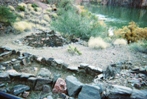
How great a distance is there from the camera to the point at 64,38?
6.31m

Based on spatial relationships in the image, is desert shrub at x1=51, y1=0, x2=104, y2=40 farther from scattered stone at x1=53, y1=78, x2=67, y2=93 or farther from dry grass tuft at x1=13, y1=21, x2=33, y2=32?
scattered stone at x1=53, y1=78, x2=67, y2=93

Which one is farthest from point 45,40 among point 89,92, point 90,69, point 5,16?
point 89,92

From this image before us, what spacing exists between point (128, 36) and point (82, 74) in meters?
4.04

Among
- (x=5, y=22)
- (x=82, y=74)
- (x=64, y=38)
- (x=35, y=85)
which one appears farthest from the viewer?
(x=5, y=22)

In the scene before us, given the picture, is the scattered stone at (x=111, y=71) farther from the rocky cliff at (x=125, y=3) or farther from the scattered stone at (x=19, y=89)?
the rocky cliff at (x=125, y=3)

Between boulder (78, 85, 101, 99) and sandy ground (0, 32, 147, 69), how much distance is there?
4.51 feet

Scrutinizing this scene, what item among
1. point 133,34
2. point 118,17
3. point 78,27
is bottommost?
point 118,17

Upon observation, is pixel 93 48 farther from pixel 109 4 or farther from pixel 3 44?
pixel 109 4

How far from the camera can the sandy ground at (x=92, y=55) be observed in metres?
4.50

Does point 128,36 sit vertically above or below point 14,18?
below

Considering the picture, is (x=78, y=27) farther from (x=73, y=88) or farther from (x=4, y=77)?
(x=73, y=88)

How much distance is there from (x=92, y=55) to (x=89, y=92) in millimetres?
2069

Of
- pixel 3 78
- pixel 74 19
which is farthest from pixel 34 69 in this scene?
pixel 74 19

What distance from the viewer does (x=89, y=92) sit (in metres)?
2.88
